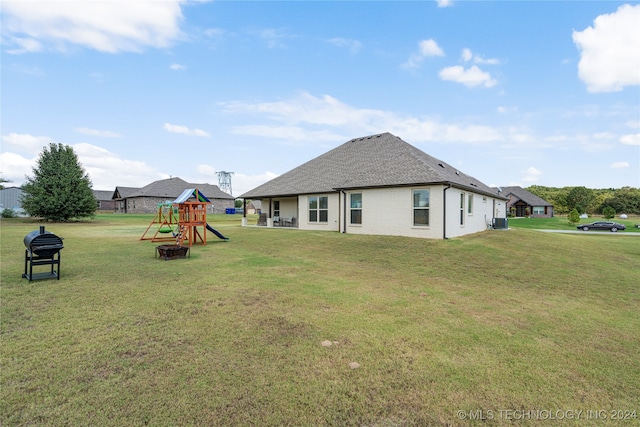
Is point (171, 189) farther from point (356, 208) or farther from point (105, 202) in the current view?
point (356, 208)

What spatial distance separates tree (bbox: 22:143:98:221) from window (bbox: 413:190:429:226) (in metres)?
32.4

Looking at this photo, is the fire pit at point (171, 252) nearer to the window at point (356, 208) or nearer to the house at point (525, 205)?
the window at point (356, 208)

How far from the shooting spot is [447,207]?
46.7 feet

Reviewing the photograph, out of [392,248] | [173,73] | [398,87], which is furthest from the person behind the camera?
[398,87]

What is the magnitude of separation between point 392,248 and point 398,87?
12972mm

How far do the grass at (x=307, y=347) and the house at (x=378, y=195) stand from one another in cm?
690

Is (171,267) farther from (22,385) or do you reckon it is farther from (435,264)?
(435,264)

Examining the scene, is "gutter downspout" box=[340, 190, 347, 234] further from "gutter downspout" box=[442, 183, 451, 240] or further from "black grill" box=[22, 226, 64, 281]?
"black grill" box=[22, 226, 64, 281]

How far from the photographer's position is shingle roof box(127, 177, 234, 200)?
52375mm

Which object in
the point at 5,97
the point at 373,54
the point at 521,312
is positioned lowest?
the point at 521,312

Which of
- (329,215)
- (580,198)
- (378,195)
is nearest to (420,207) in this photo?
(378,195)

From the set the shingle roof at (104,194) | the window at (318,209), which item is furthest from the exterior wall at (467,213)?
the shingle roof at (104,194)

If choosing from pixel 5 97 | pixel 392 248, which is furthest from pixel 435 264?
pixel 5 97

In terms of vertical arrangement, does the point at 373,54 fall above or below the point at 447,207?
above
